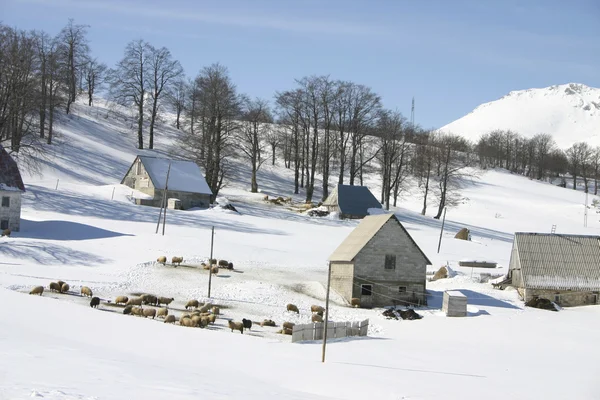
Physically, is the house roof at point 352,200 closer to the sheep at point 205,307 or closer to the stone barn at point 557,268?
the stone barn at point 557,268

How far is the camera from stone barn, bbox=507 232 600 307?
45094mm

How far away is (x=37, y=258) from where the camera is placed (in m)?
40.4

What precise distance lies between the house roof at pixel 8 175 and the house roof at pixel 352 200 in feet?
105

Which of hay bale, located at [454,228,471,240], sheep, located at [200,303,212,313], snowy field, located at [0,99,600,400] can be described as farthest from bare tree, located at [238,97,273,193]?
sheep, located at [200,303,212,313]

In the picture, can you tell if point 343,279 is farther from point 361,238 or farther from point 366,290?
point 361,238

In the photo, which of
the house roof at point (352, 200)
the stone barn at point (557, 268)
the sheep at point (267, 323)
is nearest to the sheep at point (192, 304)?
the sheep at point (267, 323)

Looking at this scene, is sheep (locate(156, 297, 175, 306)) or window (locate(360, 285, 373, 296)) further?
window (locate(360, 285, 373, 296))

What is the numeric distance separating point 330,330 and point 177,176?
38867mm

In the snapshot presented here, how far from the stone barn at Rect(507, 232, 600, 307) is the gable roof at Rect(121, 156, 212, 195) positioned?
1226 inches

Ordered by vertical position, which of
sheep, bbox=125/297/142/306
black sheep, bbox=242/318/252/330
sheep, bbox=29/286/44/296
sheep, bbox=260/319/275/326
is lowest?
sheep, bbox=260/319/275/326

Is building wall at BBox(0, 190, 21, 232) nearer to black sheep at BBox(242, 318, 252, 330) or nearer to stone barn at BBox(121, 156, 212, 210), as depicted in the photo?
stone barn at BBox(121, 156, 212, 210)

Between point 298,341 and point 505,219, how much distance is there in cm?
6542

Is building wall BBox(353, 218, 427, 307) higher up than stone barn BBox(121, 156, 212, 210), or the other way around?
stone barn BBox(121, 156, 212, 210)

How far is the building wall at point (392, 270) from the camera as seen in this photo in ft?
139
